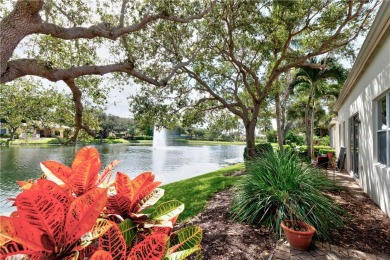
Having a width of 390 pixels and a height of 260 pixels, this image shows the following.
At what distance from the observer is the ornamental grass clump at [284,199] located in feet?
13.0

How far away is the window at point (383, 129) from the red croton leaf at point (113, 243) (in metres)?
5.96

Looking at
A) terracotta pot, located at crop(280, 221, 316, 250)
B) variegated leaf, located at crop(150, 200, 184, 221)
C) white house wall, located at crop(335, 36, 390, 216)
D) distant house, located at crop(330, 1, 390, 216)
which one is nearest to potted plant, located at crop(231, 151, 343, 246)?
terracotta pot, located at crop(280, 221, 316, 250)

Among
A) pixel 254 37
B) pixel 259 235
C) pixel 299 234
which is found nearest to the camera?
pixel 299 234

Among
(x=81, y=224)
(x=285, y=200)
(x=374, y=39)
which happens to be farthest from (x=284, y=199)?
(x=374, y=39)

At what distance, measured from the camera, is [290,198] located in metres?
4.06

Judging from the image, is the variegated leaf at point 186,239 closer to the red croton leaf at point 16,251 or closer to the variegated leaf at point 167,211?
the variegated leaf at point 167,211

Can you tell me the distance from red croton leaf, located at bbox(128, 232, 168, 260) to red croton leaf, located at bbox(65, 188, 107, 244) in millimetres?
165

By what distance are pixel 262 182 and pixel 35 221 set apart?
4.42 metres

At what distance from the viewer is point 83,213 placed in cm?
70

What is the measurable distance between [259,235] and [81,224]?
376cm

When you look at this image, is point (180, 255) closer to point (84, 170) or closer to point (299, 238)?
point (84, 170)

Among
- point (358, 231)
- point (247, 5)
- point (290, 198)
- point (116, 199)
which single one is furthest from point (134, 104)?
point (116, 199)

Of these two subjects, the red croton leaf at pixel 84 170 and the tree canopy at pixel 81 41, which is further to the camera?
the tree canopy at pixel 81 41

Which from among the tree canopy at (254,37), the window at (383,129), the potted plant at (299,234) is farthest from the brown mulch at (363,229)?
the tree canopy at (254,37)
